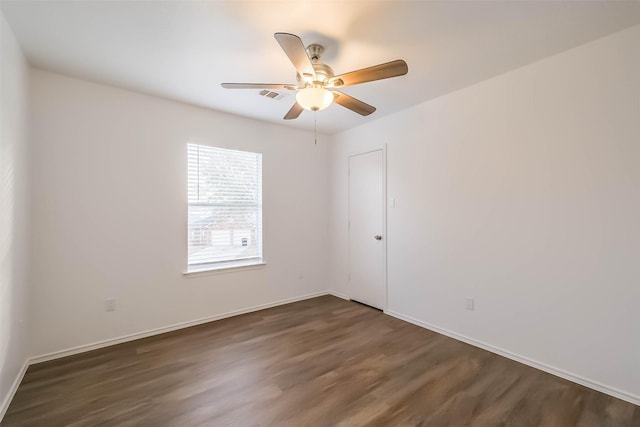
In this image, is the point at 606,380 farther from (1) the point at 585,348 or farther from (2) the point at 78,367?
(2) the point at 78,367

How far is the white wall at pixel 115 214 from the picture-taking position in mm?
2500

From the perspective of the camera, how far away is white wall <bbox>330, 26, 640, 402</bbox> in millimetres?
1991

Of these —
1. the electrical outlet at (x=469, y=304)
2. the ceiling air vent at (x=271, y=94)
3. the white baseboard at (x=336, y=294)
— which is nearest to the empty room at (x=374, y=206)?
the electrical outlet at (x=469, y=304)

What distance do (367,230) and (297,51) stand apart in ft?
8.94

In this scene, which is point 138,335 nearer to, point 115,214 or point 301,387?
point 115,214

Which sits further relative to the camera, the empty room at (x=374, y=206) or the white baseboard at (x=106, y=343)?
the white baseboard at (x=106, y=343)

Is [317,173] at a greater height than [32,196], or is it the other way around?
[317,173]

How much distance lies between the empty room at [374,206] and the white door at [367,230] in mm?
55

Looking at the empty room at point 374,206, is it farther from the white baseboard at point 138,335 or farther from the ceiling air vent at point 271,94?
the ceiling air vent at point 271,94

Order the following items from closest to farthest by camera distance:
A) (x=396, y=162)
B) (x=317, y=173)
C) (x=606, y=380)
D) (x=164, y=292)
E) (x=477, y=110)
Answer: (x=606, y=380) → (x=477, y=110) → (x=164, y=292) → (x=396, y=162) → (x=317, y=173)

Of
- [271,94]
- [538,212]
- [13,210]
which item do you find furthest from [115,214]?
[538,212]

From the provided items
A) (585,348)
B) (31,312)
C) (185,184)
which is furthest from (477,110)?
(31,312)

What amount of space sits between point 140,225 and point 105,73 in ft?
4.76

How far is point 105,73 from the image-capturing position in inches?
98.8
